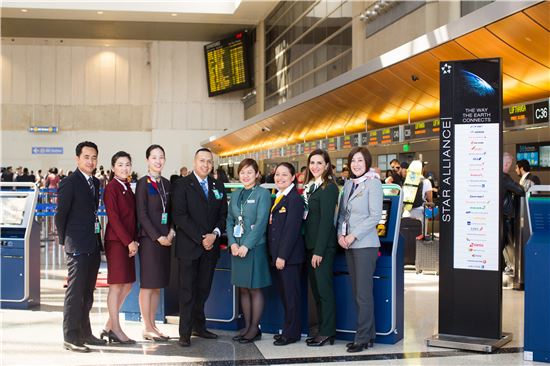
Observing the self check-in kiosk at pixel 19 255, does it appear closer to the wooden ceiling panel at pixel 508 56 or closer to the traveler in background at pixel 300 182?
the traveler in background at pixel 300 182

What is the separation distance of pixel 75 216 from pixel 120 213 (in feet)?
1.23

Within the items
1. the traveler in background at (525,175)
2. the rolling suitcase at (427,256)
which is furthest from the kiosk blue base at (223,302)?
the traveler in background at (525,175)

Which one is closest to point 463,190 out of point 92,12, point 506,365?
point 506,365

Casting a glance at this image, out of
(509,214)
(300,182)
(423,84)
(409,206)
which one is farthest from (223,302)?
(423,84)

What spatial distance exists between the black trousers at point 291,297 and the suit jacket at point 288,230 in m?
0.10

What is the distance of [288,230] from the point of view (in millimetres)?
5875

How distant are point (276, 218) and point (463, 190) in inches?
61.8

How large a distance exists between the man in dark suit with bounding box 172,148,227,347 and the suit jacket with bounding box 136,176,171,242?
0.47ft

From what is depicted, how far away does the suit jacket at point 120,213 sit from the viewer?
591 cm

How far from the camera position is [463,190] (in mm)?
5797

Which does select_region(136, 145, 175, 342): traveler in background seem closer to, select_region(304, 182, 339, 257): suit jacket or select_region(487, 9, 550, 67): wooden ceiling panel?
select_region(304, 182, 339, 257): suit jacket

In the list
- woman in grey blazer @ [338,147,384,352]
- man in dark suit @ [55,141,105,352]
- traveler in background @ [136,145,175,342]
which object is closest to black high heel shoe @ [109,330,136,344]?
man in dark suit @ [55,141,105,352]

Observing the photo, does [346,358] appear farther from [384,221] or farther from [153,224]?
[153,224]

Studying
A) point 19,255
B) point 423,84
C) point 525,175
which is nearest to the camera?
point 19,255
